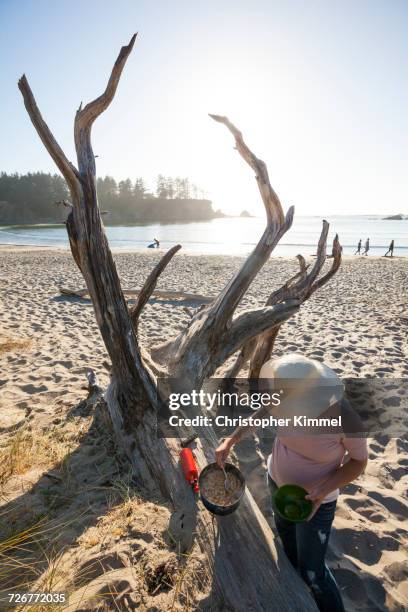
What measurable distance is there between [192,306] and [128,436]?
6.81 m

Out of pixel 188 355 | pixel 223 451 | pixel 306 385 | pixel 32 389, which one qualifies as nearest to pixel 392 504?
pixel 223 451

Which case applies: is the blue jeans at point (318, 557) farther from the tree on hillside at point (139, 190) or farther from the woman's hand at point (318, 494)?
the tree on hillside at point (139, 190)

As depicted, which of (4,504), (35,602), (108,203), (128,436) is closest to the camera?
(35,602)

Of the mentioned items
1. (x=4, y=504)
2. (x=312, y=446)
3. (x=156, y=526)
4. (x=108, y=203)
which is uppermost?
(x=108, y=203)

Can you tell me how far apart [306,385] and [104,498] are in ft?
6.68

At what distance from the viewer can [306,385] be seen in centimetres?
166

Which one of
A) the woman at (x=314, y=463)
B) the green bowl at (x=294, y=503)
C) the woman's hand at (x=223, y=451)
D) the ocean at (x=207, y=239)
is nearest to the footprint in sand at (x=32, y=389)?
the woman's hand at (x=223, y=451)

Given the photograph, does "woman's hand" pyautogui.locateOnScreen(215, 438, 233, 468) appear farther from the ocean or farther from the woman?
the ocean

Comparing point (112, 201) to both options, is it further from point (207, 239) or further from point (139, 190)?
point (207, 239)

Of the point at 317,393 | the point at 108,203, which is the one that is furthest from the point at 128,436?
the point at 108,203

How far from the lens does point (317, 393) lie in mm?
1646

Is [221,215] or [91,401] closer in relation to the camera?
[91,401]

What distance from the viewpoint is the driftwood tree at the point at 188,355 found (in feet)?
6.12

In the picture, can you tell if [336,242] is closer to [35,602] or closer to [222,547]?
[222,547]
